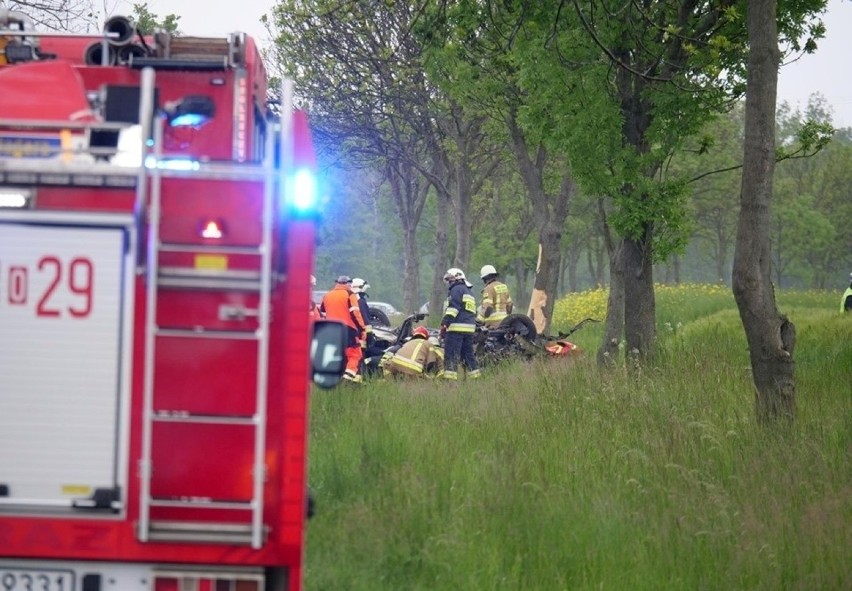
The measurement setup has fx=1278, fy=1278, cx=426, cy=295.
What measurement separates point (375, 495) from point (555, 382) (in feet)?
15.0

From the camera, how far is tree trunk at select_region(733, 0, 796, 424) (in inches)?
407

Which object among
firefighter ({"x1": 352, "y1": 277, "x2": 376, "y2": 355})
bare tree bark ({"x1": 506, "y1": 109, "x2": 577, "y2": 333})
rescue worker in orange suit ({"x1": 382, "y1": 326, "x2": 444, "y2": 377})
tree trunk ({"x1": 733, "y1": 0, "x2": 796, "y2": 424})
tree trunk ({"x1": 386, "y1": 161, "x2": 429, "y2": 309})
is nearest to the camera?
tree trunk ({"x1": 733, "y1": 0, "x2": 796, "y2": 424})

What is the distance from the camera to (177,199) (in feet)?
14.9

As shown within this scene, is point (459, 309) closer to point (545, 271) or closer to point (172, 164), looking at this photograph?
point (545, 271)

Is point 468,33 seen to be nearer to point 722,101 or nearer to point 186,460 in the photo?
point 722,101

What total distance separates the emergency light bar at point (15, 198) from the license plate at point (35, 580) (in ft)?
4.27

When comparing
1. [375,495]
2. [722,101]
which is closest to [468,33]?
[722,101]

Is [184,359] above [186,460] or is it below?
above

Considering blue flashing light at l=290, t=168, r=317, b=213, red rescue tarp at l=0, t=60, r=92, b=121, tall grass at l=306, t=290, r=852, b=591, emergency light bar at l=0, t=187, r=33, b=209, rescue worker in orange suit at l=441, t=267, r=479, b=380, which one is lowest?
tall grass at l=306, t=290, r=852, b=591

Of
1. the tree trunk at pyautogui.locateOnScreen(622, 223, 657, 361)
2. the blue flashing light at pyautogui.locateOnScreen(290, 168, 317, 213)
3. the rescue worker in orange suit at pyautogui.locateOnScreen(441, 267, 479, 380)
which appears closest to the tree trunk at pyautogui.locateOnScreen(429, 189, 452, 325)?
the rescue worker in orange suit at pyautogui.locateOnScreen(441, 267, 479, 380)

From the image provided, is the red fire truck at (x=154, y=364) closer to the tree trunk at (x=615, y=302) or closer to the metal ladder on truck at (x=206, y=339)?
the metal ladder on truck at (x=206, y=339)

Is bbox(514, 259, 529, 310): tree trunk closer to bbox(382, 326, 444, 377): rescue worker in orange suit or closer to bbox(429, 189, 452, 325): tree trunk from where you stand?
bbox(429, 189, 452, 325): tree trunk

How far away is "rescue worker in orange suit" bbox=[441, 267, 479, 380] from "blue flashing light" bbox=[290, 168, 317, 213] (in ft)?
44.7

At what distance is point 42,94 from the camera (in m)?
5.66
